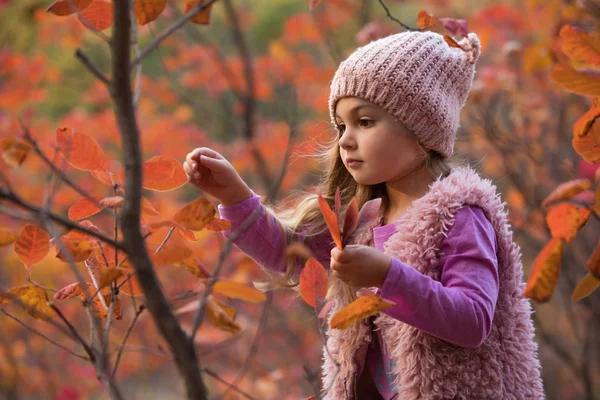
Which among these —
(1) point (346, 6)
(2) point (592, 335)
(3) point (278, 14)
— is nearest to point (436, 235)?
(2) point (592, 335)

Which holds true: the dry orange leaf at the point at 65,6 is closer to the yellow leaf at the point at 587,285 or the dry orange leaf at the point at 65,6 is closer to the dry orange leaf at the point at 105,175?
the dry orange leaf at the point at 105,175

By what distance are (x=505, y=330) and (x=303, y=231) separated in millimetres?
474

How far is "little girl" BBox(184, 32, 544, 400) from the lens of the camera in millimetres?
1042

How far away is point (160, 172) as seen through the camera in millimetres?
950

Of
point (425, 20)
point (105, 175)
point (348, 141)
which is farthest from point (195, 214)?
point (425, 20)

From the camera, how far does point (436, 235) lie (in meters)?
1.13

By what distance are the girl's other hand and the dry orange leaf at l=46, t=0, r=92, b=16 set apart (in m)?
0.52

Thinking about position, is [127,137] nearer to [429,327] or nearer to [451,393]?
[429,327]

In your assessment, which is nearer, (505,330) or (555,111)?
(505,330)

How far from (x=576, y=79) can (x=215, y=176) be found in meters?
0.68

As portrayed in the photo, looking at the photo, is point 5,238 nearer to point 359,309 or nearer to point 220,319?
point 220,319

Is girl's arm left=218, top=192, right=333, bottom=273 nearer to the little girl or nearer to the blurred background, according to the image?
the little girl

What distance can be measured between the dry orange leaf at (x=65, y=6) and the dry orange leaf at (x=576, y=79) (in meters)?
A: 0.67

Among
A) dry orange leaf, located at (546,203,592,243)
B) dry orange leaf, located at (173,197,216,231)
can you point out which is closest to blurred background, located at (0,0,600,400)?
dry orange leaf, located at (546,203,592,243)
